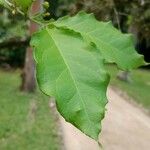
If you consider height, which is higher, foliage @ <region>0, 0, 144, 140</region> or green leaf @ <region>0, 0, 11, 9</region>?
green leaf @ <region>0, 0, 11, 9</region>

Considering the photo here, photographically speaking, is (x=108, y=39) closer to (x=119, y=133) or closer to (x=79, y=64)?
(x=79, y=64)

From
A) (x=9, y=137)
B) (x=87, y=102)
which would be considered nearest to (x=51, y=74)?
(x=87, y=102)

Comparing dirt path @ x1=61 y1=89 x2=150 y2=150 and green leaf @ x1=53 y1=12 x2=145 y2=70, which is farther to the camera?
dirt path @ x1=61 y1=89 x2=150 y2=150

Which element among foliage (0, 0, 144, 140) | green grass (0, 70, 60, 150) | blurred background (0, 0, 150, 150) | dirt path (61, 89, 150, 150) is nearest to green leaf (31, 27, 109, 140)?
foliage (0, 0, 144, 140)

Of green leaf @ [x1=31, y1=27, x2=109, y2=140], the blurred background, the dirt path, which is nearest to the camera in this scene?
green leaf @ [x1=31, y1=27, x2=109, y2=140]

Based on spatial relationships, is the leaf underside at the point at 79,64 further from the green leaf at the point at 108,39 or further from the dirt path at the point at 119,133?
the dirt path at the point at 119,133

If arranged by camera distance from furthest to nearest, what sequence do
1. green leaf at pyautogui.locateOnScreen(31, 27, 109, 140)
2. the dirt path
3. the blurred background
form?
the dirt path < the blurred background < green leaf at pyautogui.locateOnScreen(31, 27, 109, 140)

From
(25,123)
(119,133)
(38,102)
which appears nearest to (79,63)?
(25,123)

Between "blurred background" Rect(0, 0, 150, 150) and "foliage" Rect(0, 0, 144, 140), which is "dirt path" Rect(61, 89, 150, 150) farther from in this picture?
"foliage" Rect(0, 0, 144, 140)

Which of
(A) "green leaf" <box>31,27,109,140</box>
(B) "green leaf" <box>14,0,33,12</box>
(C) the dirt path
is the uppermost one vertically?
(B) "green leaf" <box>14,0,33,12</box>
